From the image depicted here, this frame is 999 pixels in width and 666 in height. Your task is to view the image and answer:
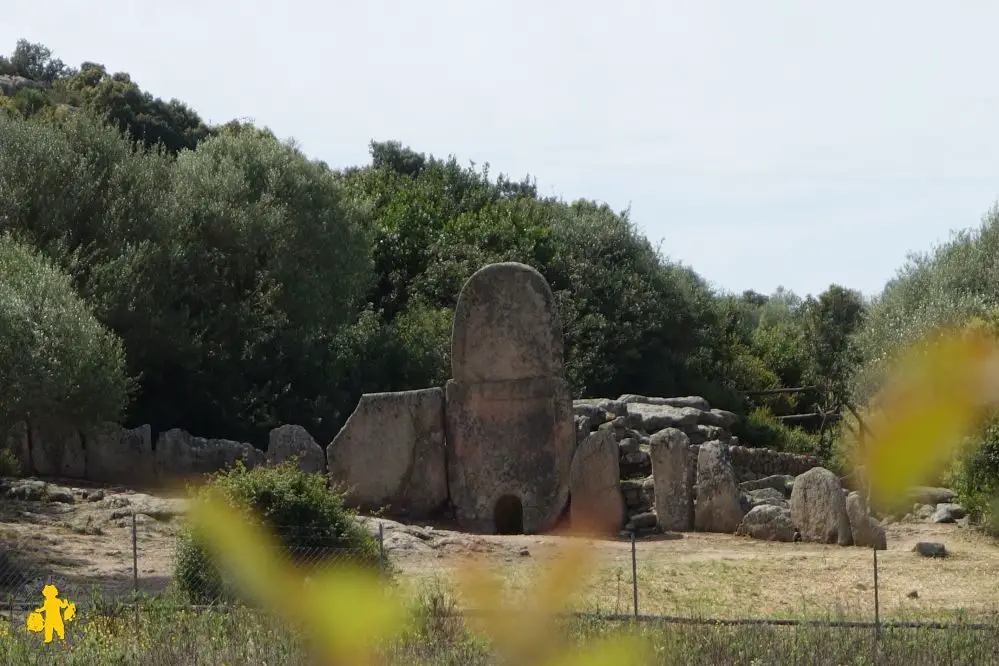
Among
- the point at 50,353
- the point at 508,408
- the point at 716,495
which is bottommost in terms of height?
the point at 716,495

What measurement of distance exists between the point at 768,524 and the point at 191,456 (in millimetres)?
10441

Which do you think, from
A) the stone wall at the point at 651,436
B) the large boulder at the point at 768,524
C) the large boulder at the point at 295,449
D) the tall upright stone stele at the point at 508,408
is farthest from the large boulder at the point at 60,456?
the large boulder at the point at 768,524

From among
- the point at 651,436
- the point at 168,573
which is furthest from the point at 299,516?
the point at 651,436

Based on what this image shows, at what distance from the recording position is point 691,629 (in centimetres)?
1290

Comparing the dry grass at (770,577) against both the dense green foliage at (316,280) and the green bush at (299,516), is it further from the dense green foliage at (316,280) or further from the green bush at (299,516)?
the dense green foliage at (316,280)

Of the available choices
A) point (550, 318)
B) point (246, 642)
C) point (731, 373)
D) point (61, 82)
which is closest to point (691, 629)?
point (246, 642)

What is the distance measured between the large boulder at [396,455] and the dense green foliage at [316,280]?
5411 millimetres

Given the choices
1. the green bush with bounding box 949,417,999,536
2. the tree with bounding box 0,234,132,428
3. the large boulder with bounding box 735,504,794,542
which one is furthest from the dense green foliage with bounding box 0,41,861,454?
the green bush with bounding box 949,417,999,536

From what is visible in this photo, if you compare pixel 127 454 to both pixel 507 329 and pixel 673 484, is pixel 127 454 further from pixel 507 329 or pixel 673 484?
pixel 673 484

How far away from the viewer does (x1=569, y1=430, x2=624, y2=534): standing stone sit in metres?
23.8

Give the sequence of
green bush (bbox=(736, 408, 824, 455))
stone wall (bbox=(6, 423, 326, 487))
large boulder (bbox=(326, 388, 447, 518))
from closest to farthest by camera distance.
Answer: large boulder (bbox=(326, 388, 447, 518)) < stone wall (bbox=(6, 423, 326, 487)) < green bush (bbox=(736, 408, 824, 455))

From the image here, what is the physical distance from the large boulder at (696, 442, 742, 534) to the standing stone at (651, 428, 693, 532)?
0.20 meters

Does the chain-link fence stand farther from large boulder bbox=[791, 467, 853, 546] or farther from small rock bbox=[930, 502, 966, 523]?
small rock bbox=[930, 502, 966, 523]

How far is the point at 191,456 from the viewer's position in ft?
87.0
